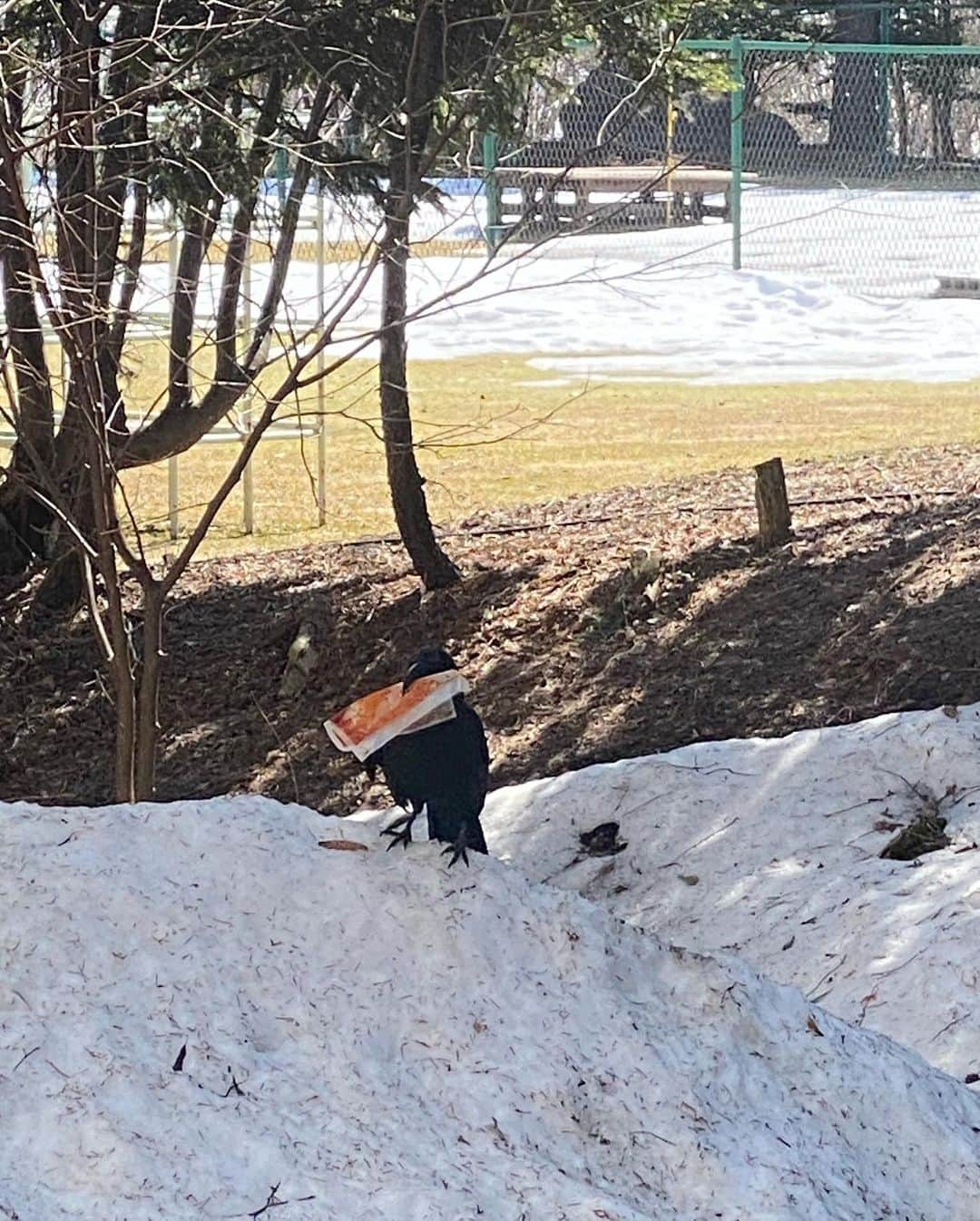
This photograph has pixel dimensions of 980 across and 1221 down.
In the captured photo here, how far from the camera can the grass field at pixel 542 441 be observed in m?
12.1

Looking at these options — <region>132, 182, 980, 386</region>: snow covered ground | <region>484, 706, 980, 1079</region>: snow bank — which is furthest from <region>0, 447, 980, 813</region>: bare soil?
<region>132, 182, 980, 386</region>: snow covered ground

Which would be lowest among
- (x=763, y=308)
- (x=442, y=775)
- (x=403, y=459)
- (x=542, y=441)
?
(x=542, y=441)

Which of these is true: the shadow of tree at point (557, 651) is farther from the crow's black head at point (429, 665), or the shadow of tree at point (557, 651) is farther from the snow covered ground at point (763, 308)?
the snow covered ground at point (763, 308)

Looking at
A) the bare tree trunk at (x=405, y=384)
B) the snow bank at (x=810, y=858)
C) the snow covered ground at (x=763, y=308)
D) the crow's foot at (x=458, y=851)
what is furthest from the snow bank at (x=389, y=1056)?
the snow covered ground at (x=763, y=308)

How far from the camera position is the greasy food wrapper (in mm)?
3785

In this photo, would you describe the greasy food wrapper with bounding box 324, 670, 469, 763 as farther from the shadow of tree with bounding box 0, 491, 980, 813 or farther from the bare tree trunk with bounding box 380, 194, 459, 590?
the bare tree trunk with bounding box 380, 194, 459, 590

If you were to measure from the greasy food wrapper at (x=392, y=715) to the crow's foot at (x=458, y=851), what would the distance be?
267 millimetres

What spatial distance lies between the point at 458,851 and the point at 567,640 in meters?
4.89

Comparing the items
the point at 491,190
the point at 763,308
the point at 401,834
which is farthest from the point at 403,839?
the point at 763,308

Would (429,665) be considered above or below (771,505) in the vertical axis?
above

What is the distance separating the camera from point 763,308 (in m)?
21.2

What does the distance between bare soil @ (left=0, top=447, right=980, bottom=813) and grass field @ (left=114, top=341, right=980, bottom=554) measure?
1.45 meters

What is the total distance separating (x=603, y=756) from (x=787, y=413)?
8394mm

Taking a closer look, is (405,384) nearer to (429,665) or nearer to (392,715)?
(429,665)
